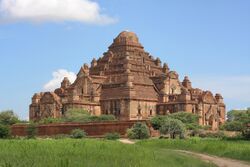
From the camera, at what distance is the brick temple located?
7781 cm

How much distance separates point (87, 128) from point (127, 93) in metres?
15.5

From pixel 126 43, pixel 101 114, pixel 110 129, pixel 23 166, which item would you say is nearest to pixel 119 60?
pixel 126 43

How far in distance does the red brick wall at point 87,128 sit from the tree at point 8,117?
7.33 metres

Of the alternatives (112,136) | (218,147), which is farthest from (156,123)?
→ (218,147)

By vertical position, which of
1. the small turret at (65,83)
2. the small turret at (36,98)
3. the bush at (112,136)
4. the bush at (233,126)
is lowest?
the bush at (112,136)

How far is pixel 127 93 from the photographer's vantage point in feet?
254

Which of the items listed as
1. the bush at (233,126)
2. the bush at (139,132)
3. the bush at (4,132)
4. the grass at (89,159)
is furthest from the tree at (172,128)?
the grass at (89,159)

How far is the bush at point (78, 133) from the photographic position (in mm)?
58463

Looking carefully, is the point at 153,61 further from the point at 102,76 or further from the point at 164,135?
the point at 164,135

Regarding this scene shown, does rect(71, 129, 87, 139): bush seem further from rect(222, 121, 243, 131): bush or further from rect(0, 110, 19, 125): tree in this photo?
rect(222, 121, 243, 131): bush

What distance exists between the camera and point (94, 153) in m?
25.0

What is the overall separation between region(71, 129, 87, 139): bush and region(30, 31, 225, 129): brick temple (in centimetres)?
1638

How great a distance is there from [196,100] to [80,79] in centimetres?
1683

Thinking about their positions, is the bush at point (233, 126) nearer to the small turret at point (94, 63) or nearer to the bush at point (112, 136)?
the bush at point (112, 136)
